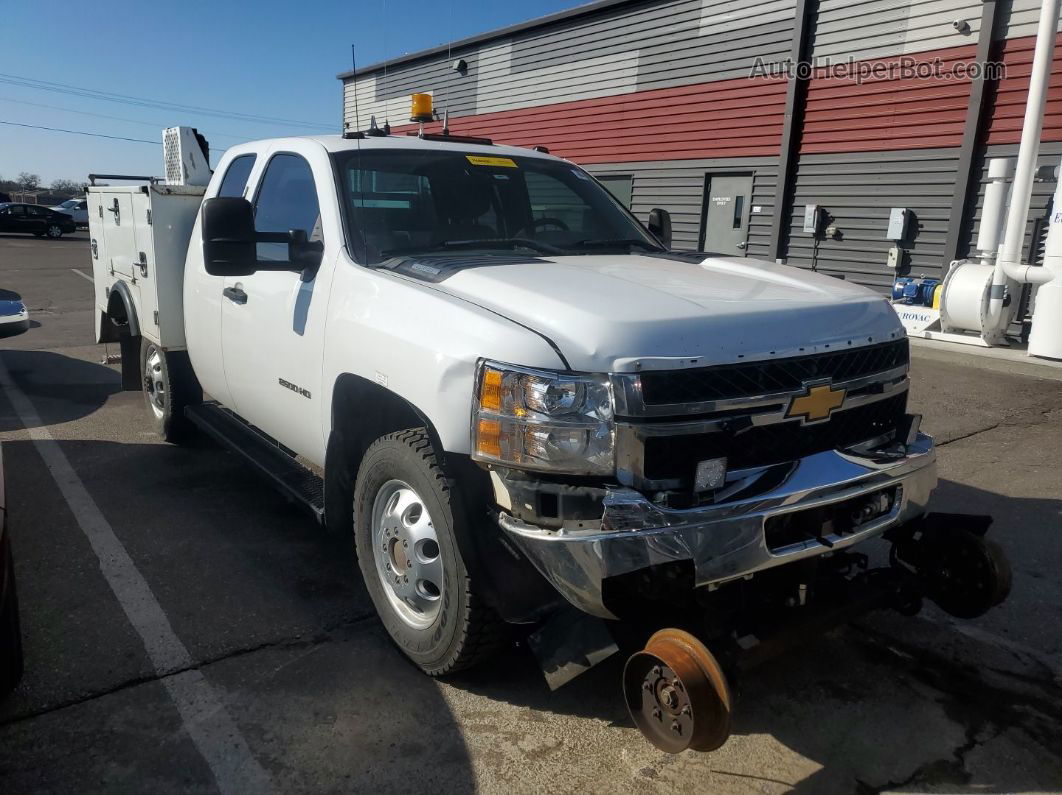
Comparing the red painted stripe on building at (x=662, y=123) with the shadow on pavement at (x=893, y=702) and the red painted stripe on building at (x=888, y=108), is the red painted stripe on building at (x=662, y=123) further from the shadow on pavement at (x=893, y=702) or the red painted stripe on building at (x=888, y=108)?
the shadow on pavement at (x=893, y=702)

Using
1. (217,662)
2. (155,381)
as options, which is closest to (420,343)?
(217,662)

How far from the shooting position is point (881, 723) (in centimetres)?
286

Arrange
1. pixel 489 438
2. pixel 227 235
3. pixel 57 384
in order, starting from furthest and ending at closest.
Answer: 1. pixel 57 384
2. pixel 227 235
3. pixel 489 438

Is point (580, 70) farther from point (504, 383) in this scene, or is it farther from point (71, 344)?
point (504, 383)

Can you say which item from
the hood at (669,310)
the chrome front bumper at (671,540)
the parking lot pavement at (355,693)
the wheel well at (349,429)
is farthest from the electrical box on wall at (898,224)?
the wheel well at (349,429)

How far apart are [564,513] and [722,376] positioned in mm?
634

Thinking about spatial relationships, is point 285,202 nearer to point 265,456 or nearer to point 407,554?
point 265,456

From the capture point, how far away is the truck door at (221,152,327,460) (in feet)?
11.5

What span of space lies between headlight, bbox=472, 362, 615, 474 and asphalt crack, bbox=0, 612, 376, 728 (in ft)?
4.69

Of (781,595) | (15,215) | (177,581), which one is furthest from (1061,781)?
(15,215)

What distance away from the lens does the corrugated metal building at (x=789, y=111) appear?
1112 cm

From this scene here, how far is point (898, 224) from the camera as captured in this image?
38.8 ft

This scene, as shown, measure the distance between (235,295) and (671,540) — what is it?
115 inches

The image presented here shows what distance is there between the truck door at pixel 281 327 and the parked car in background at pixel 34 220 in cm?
3571
